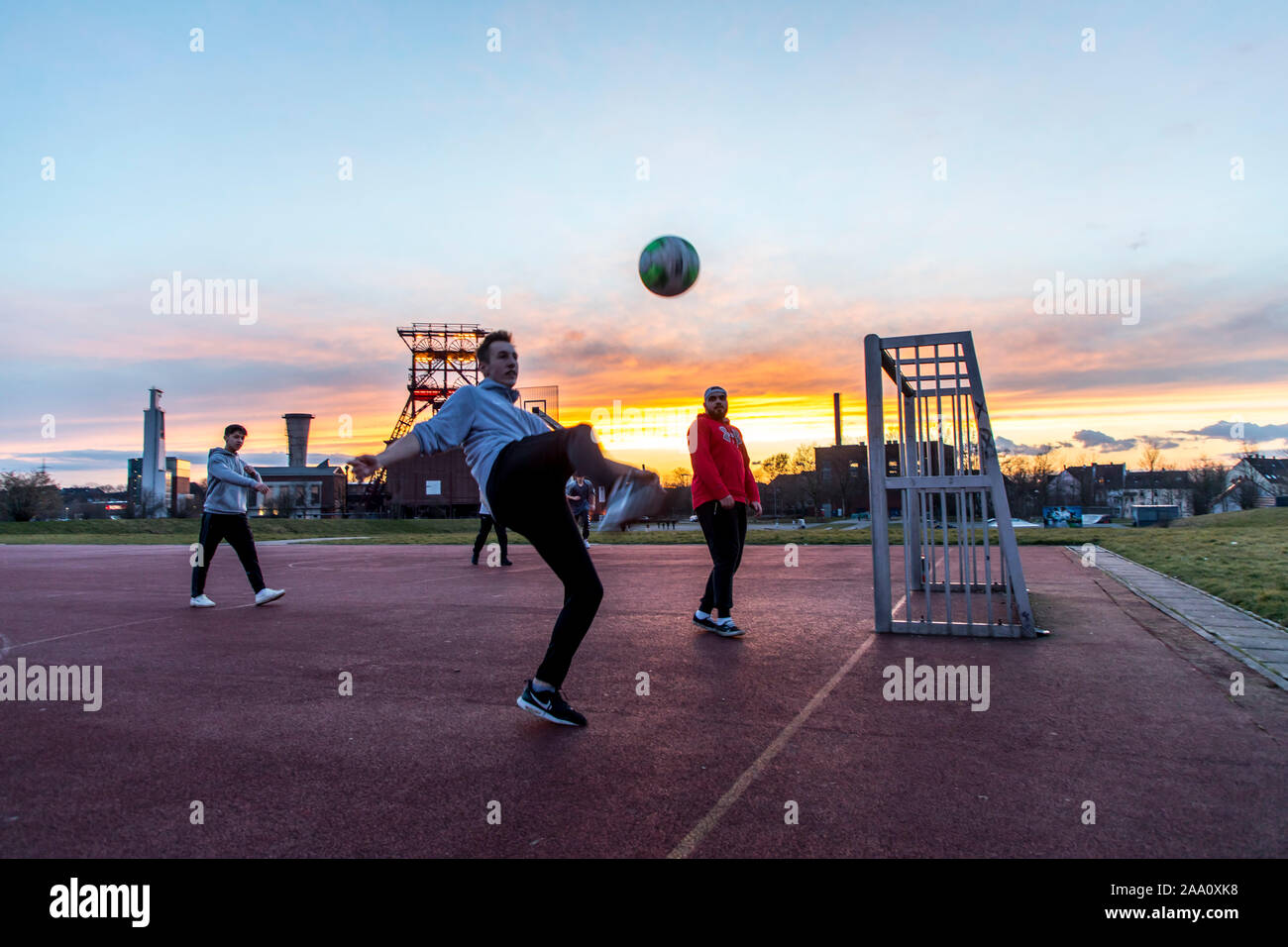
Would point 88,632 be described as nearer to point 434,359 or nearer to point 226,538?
point 226,538

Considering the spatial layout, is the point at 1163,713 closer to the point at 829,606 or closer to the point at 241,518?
the point at 829,606

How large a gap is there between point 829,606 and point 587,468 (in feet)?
18.2

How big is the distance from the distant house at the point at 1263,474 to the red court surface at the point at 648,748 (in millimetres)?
100376

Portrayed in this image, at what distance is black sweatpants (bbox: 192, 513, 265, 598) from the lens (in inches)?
352

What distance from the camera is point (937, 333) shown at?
22.3 feet

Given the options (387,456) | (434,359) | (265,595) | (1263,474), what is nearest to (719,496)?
(387,456)

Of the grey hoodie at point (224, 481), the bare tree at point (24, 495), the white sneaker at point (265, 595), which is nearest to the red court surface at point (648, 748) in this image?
the white sneaker at point (265, 595)

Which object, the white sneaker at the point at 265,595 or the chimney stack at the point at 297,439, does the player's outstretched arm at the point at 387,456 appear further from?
the chimney stack at the point at 297,439

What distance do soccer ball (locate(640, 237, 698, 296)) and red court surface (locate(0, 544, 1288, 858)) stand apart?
3650 millimetres

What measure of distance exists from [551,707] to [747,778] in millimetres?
1275

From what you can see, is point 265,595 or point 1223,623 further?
point 265,595

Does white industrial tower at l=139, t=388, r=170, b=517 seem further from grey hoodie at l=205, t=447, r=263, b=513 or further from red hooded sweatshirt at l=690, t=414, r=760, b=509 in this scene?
red hooded sweatshirt at l=690, t=414, r=760, b=509

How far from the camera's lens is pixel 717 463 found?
270 inches
